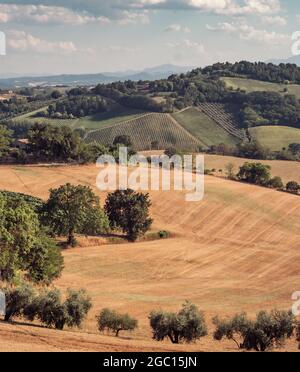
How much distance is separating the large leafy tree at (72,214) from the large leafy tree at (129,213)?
16.3 feet

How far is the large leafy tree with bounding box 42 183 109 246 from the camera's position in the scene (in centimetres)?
6938

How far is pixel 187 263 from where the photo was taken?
66188 mm

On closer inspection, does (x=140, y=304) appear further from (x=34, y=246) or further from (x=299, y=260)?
(x=299, y=260)

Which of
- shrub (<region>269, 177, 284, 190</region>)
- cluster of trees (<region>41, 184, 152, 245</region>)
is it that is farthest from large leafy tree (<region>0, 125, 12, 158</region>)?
shrub (<region>269, 177, 284, 190</region>)

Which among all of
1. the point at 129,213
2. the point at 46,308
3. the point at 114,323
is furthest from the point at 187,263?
the point at 46,308

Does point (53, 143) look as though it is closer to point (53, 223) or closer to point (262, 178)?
point (262, 178)

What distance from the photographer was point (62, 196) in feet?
232

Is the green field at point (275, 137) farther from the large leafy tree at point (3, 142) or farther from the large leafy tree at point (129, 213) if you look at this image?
the large leafy tree at point (129, 213)

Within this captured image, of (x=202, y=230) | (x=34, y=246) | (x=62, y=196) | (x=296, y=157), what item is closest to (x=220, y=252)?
(x=202, y=230)

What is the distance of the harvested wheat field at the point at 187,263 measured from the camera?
3306 cm

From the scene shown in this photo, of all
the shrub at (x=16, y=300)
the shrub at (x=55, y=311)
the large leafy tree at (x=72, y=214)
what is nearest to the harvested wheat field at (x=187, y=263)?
the shrub at (x=55, y=311)

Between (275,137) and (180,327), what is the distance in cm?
16372

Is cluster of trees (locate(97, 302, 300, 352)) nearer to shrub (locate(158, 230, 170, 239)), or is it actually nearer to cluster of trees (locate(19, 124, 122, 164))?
shrub (locate(158, 230, 170, 239))
